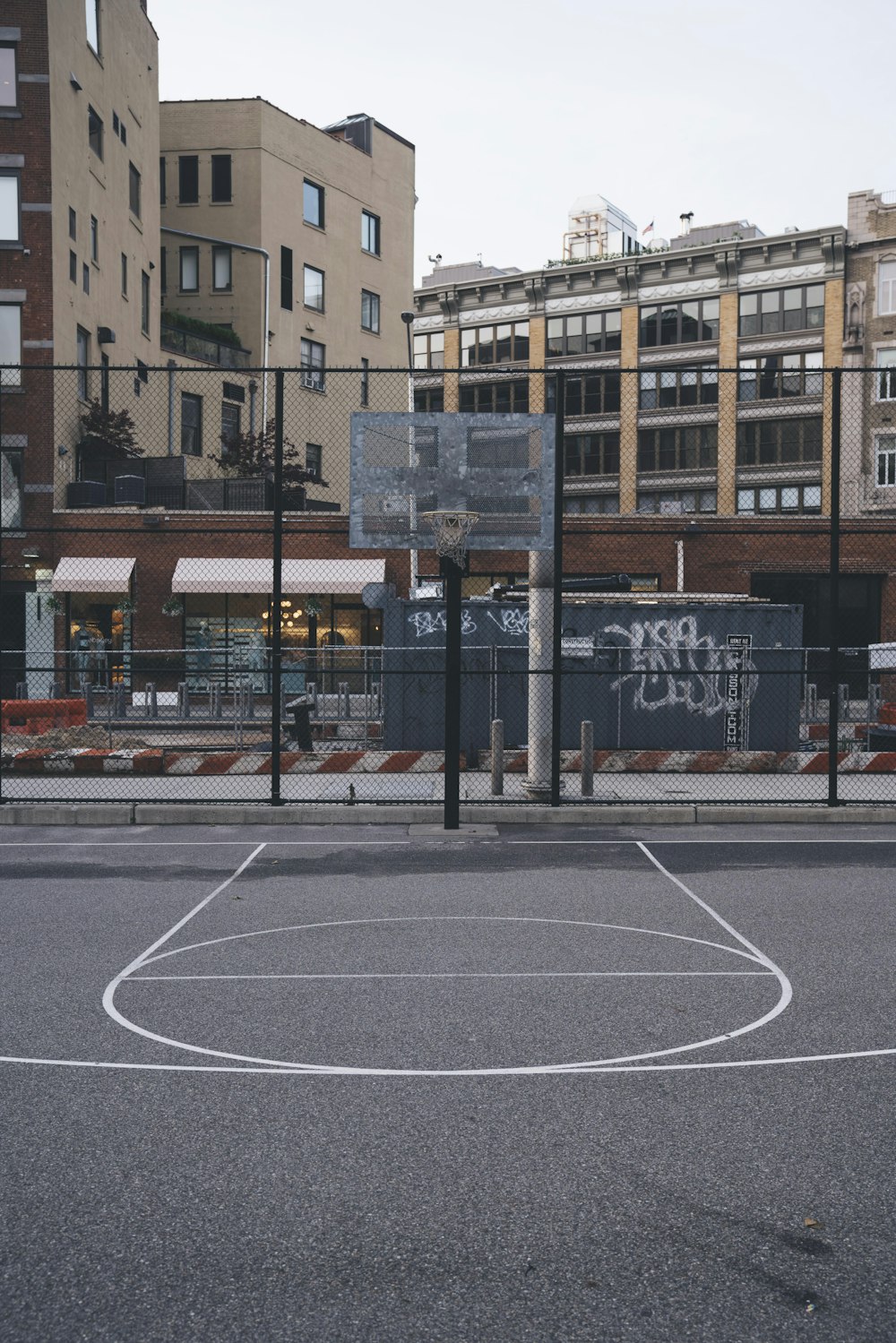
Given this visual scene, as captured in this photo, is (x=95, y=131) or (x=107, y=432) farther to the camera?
(x=95, y=131)

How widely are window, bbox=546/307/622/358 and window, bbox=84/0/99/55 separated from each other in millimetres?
27449

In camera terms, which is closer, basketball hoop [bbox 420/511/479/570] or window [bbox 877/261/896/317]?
basketball hoop [bbox 420/511/479/570]

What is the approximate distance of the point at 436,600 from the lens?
21.5m

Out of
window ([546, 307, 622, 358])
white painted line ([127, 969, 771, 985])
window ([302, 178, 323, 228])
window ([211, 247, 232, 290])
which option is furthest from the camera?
window ([546, 307, 622, 358])

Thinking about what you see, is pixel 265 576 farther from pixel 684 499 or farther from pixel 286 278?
pixel 684 499

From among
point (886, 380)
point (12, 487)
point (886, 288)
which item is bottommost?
point (12, 487)

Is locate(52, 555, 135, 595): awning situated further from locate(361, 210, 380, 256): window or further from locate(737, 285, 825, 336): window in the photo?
locate(737, 285, 825, 336): window

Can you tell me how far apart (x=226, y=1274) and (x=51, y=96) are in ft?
118

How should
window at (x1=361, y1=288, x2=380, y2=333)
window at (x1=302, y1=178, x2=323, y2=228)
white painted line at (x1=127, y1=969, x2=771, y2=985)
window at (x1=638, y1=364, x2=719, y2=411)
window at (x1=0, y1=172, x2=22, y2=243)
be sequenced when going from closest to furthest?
white painted line at (x1=127, y1=969, x2=771, y2=985) → window at (x1=0, y1=172, x2=22, y2=243) → window at (x1=302, y1=178, x2=323, y2=228) → window at (x1=361, y1=288, x2=380, y2=333) → window at (x1=638, y1=364, x2=719, y2=411)

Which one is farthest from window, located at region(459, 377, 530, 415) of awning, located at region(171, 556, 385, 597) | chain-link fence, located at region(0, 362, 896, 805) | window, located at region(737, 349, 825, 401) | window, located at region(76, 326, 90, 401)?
awning, located at region(171, 556, 385, 597)

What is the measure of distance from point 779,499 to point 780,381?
5116 millimetres

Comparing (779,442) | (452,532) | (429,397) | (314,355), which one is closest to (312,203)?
(314,355)

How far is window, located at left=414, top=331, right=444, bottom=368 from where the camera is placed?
208 ft

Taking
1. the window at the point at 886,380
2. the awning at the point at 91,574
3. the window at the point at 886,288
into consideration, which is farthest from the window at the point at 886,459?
the awning at the point at 91,574
